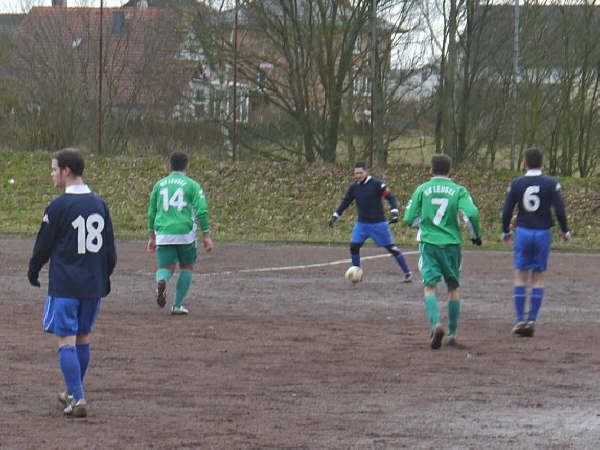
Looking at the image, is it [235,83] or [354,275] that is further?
[235,83]

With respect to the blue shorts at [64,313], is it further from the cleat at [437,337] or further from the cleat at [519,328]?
Answer: the cleat at [519,328]

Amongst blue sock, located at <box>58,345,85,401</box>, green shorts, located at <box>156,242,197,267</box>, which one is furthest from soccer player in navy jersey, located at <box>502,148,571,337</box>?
blue sock, located at <box>58,345,85,401</box>

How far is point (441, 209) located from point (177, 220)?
3.42m

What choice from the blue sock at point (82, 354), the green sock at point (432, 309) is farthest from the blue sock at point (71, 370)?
the green sock at point (432, 309)

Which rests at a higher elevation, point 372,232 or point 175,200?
point 175,200

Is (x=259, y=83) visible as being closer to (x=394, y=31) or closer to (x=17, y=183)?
(x=394, y=31)

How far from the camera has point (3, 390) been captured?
8750mm

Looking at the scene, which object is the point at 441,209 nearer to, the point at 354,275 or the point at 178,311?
the point at 178,311

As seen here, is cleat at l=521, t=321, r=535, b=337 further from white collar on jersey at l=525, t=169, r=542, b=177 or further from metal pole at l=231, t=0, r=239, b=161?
metal pole at l=231, t=0, r=239, b=161

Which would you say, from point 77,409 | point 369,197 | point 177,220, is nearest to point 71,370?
point 77,409

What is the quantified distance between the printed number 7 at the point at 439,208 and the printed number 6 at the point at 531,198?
1229 mm

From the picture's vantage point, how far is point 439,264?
11445 millimetres

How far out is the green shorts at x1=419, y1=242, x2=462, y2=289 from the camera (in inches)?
448

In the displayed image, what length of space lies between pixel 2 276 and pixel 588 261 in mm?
10748
